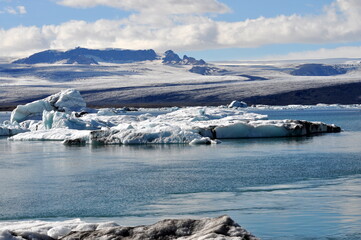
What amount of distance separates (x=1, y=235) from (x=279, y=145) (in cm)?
1559

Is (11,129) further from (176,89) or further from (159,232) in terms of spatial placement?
(176,89)

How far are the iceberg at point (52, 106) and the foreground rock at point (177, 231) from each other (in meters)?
32.0

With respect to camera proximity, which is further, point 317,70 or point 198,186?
point 317,70

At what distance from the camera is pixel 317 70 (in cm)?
16925

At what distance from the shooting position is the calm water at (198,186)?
8008 mm

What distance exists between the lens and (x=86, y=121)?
27.4 metres

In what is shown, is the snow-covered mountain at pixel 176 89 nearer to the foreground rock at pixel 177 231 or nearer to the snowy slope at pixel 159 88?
the snowy slope at pixel 159 88

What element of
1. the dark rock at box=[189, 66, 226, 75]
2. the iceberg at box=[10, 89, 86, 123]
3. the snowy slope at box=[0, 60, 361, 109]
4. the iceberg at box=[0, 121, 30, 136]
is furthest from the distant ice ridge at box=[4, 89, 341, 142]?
the dark rock at box=[189, 66, 226, 75]

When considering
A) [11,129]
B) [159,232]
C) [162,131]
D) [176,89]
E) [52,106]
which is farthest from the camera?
[176,89]

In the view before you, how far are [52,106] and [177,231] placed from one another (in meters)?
35.4

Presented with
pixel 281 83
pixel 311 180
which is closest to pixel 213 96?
pixel 281 83

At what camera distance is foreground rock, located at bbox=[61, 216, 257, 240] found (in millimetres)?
4738

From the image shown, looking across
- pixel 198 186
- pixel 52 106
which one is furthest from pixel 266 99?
pixel 198 186

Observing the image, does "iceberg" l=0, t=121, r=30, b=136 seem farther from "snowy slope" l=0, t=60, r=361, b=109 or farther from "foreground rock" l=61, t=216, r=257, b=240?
"snowy slope" l=0, t=60, r=361, b=109
